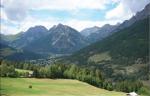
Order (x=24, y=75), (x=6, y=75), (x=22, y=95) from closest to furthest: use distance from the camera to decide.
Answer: (x=22, y=95) < (x=6, y=75) < (x=24, y=75)

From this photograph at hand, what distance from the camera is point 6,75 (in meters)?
176

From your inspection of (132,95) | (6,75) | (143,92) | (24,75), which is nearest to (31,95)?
(132,95)

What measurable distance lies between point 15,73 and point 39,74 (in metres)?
18.8

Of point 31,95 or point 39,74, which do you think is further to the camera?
point 39,74

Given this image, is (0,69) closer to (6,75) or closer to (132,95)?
(6,75)

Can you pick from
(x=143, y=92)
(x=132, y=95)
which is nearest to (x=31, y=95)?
(x=132, y=95)

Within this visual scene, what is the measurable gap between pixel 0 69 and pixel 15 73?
818cm

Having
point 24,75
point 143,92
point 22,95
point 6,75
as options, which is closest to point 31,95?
point 22,95

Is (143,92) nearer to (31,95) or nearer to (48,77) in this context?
(48,77)

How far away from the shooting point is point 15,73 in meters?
183

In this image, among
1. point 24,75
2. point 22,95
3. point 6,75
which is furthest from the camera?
point 24,75

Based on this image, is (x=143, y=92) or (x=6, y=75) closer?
(x=6, y=75)

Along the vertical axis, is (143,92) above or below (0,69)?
below

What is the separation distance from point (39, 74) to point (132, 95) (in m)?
97.4
